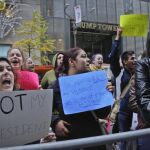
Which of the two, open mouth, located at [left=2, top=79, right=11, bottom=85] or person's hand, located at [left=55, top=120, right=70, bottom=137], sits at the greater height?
open mouth, located at [left=2, top=79, right=11, bottom=85]

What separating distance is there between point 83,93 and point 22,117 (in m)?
1.20

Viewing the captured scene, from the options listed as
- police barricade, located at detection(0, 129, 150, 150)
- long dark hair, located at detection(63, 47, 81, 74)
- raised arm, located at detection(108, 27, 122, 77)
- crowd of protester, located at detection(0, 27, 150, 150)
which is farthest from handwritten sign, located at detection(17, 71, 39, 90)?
police barricade, located at detection(0, 129, 150, 150)

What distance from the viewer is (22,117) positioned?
275cm

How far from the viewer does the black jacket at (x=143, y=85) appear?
10.1 ft

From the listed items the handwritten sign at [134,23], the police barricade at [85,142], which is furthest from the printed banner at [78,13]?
the police barricade at [85,142]

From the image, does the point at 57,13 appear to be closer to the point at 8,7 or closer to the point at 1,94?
the point at 8,7

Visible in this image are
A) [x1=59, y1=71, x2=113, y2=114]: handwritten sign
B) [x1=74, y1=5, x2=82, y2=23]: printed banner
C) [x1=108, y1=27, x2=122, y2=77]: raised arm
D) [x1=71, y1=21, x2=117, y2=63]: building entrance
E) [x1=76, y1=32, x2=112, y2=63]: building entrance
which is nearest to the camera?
[x1=59, y1=71, x2=113, y2=114]: handwritten sign

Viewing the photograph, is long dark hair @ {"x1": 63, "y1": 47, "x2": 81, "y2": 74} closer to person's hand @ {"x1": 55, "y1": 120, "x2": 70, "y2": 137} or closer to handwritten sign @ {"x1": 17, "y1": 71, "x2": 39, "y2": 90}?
handwritten sign @ {"x1": 17, "y1": 71, "x2": 39, "y2": 90}

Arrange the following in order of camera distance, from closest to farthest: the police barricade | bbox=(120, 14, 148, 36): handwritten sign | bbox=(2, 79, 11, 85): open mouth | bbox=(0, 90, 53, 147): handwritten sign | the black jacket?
the police barricade
bbox=(0, 90, 53, 147): handwritten sign
the black jacket
bbox=(2, 79, 11, 85): open mouth
bbox=(120, 14, 148, 36): handwritten sign

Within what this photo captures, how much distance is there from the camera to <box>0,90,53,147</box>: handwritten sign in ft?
8.80

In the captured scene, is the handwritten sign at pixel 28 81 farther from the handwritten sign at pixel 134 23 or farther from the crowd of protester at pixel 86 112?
the handwritten sign at pixel 134 23

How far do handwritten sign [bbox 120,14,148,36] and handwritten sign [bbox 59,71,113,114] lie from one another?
4.36ft

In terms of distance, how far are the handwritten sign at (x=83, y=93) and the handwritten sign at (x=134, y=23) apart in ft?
4.36

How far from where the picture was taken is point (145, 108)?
3.07 meters
